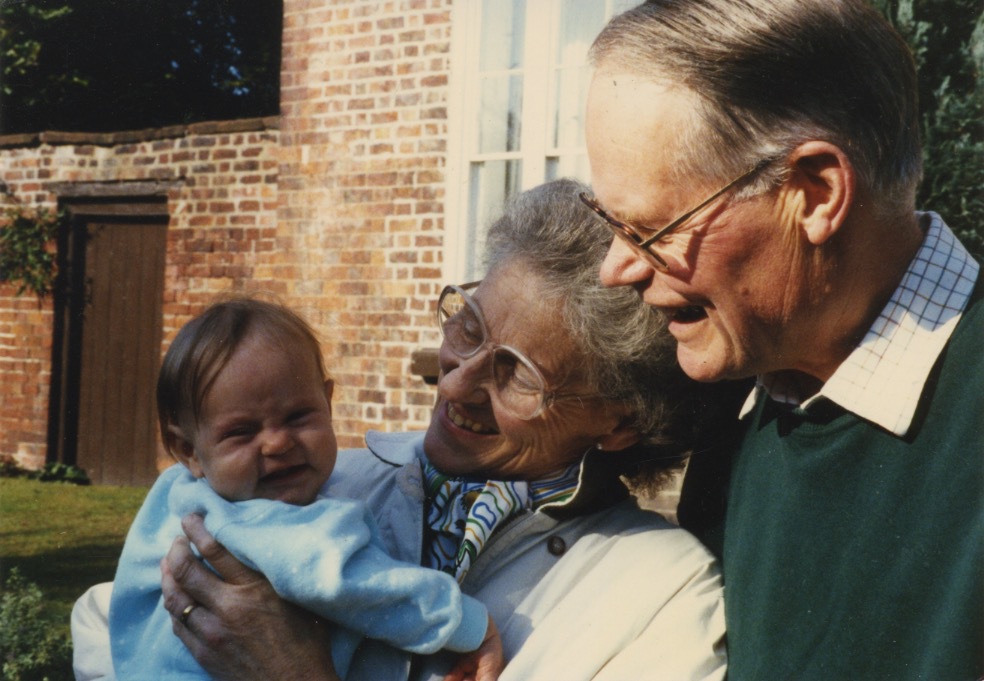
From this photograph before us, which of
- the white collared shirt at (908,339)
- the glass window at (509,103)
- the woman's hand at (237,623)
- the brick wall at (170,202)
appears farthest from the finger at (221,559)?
the brick wall at (170,202)

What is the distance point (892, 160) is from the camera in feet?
5.31

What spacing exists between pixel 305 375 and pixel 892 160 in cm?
117

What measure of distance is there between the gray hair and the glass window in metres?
4.06

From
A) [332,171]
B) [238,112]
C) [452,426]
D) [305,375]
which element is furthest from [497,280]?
[238,112]

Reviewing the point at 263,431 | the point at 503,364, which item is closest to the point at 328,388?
the point at 263,431

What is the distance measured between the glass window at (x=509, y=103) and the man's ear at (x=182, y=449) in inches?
149

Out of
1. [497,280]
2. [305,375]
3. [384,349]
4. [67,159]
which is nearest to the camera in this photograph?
[305,375]

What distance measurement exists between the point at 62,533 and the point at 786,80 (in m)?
6.56

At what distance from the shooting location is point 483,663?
1.81 metres

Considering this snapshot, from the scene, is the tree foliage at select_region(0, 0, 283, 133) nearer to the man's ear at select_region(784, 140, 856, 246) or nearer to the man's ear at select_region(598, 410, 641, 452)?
the man's ear at select_region(598, 410, 641, 452)

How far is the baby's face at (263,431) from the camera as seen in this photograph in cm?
189

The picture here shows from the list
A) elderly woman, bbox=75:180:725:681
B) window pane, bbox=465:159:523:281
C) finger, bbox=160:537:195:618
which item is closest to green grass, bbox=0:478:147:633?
window pane, bbox=465:159:523:281

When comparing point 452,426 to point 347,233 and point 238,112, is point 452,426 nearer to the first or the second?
point 347,233

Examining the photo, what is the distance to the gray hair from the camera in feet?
5.06
